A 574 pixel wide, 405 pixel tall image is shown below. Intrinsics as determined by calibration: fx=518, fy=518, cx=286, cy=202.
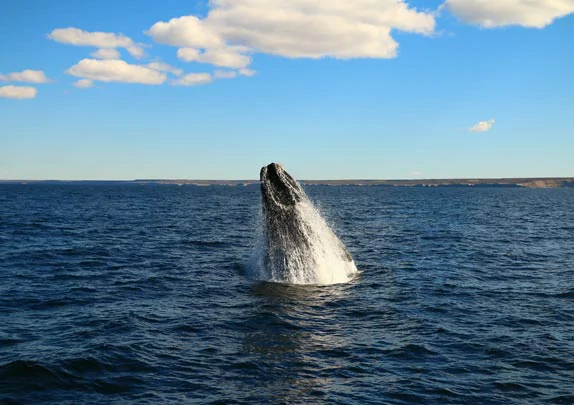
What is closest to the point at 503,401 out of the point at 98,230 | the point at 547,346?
the point at 547,346

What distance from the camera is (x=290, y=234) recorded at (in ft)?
73.0

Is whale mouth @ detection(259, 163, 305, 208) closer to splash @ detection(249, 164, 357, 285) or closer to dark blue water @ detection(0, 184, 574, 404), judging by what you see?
splash @ detection(249, 164, 357, 285)

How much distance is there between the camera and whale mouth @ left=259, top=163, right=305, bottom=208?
22.2 metres

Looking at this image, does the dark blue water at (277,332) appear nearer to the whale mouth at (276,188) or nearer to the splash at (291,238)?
the splash at (291,238)

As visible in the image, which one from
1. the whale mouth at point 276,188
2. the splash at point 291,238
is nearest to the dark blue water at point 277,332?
the splash at point 291,238

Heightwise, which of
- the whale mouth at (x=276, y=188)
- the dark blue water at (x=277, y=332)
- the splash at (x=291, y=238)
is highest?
the whale mouth at (x=276, y=188)

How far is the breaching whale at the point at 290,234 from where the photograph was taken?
22.2m

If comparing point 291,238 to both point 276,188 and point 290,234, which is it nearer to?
point 290,234

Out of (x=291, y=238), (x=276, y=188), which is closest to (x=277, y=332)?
(x=291, y=238)

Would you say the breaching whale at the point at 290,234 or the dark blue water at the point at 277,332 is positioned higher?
the breaching whale at the point at 290,234

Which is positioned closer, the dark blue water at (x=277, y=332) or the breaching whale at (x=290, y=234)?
the dark blue water at (x=277, y=332)

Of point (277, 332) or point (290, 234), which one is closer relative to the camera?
point (277, 332)

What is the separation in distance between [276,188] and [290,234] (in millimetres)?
2063

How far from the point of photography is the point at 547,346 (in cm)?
1470
